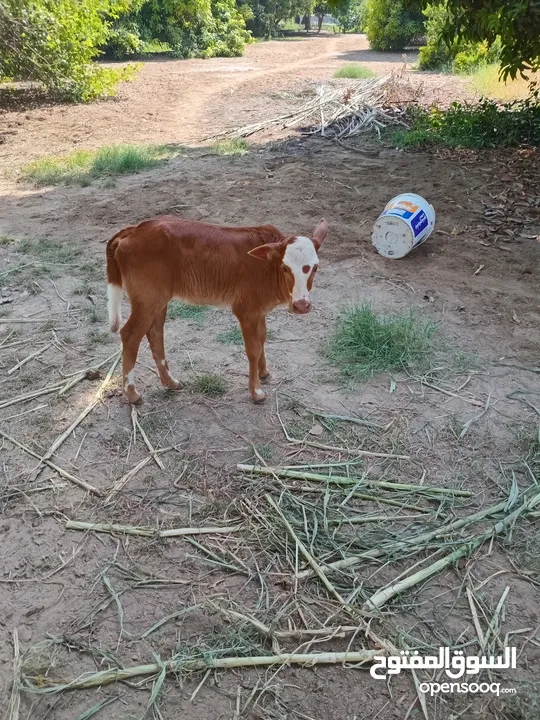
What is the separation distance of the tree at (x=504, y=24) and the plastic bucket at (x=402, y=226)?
2.54 meters

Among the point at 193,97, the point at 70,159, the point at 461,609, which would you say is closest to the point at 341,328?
the point at 461,609

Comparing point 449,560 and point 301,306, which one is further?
point 301,306

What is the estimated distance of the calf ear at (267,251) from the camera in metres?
3.52

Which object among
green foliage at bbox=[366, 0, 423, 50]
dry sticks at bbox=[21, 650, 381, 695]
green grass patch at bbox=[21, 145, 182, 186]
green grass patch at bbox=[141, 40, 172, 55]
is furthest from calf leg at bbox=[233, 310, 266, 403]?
green foliage at bbox=[366, 0, 423, 50]

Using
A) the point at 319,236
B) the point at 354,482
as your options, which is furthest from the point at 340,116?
the point at 354,482

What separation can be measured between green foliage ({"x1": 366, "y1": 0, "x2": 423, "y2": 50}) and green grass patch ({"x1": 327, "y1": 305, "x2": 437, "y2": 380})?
2732 centimetres

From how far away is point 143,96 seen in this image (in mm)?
16562

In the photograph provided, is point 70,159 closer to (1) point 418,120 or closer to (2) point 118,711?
(1) point 418,120

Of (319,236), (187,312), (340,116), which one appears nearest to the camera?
(319,236)

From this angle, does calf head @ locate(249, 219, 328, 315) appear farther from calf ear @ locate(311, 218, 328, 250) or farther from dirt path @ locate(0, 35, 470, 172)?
dirt path @ locate(0, 35, 470, 172)

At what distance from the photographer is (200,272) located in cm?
379

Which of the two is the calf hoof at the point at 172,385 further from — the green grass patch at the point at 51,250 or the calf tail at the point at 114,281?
the green grass patch at the point at 51,250

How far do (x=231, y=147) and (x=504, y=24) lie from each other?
5561 mm

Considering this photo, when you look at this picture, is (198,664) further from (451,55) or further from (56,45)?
(451,55)
